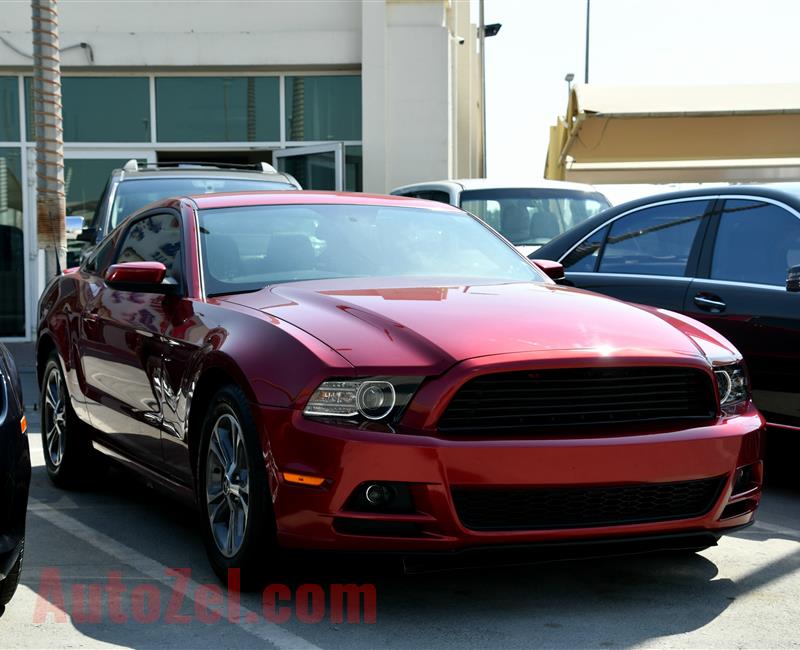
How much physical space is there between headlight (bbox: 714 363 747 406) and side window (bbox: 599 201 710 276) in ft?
6.93

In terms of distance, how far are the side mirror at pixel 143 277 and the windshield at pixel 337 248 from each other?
7.1 inches

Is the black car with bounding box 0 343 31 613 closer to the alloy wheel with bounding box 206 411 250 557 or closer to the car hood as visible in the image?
the alloy wheel with bounding box 206 411 250 557

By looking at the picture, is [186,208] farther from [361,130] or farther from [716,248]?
[361,130]

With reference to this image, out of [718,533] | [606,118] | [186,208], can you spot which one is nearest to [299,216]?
[186,208]

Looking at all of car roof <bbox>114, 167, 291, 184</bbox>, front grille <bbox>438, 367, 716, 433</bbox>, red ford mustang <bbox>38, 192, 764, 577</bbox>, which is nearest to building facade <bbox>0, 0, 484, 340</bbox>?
car roof <bbox>114, 167, 291, 184</bbox>

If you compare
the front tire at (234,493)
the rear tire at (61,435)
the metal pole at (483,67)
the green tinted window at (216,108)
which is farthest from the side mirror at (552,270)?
the metal pole at (483,67)

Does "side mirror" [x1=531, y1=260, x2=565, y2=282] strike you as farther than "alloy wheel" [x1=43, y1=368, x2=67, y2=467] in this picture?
No

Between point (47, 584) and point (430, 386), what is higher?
point (430, 386)

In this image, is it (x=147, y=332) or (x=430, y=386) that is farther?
(x=147, y=332)

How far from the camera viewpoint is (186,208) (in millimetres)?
6023

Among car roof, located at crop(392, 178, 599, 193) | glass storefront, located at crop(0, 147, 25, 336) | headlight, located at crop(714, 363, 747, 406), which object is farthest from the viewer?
glass storefront, located at crop(0, 147, 25, 336)

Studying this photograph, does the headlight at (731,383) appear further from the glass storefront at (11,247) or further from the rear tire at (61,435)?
the glass storefront at (11,247)

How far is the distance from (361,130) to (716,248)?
1067 centimetres

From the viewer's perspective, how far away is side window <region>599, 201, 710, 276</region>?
7.09 meters
